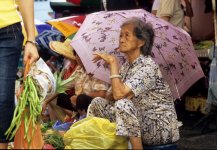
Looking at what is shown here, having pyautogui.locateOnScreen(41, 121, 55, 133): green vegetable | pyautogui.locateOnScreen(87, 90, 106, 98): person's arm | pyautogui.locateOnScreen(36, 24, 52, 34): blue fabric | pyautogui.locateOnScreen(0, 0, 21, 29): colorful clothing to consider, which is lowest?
pyautogui.locateOnScreen(41, 121, 55, 133): green vegetable

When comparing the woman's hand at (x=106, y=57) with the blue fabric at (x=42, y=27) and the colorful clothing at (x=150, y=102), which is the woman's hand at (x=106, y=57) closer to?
the colorful clothing at (x=150, y=102)

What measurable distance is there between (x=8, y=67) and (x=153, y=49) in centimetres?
216

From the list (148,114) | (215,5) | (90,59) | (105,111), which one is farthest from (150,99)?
(215,5)

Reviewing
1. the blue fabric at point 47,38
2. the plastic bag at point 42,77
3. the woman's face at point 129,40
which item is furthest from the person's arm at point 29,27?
the blue fabric at point 47,38

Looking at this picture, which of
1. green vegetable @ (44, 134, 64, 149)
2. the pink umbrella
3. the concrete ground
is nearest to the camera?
green vegetable @ (44, 134, 64, 149)

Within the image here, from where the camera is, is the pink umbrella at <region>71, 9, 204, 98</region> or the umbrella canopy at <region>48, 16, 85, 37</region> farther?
the umbrella canopy at <region>48, 16, 85, 37</region>

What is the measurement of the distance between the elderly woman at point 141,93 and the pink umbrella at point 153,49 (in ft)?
1.86

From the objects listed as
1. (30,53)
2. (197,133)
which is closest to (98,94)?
(197,133)

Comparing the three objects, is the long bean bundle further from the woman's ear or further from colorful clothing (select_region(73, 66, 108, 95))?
colorful clothing (select_region(73, 66, 108, 95))

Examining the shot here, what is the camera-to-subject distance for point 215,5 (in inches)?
244

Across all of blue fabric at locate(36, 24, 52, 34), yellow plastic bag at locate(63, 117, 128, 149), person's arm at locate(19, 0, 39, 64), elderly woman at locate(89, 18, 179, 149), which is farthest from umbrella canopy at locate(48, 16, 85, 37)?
person's arm at locate(19, 0, 39, 64)

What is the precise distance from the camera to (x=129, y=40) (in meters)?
4.73

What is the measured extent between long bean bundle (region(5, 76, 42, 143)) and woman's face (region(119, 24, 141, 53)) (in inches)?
47.2

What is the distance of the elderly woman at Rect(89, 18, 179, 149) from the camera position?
443 centimetres
